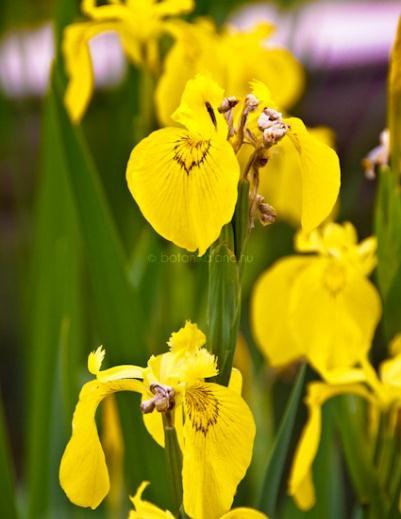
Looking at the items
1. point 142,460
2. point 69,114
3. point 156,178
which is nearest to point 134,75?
point 69,114

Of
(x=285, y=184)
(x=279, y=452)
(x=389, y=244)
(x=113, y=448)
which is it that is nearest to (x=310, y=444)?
(x=279, y=452)

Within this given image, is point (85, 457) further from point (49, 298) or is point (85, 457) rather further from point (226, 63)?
point (226, 63)

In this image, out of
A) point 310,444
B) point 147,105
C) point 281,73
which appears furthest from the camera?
point 281,73

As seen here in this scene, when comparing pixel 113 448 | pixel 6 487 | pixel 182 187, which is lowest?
pixel 113 448

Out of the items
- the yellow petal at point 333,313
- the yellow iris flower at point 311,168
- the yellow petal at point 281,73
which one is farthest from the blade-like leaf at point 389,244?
the yellow petal at point 281,73

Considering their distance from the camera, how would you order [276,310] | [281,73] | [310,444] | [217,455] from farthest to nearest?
[281,73], [276,310], [310,444], [217,455]

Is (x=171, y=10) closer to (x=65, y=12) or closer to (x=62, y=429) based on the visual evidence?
(x=65, y=12)

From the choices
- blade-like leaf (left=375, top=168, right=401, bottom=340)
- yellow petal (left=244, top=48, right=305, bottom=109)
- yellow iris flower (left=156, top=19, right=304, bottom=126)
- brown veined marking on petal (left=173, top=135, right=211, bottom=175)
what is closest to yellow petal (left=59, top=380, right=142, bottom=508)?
brown veined marking on petal (left=173, top=135, right=211, bottom=175)

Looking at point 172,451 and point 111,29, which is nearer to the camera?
point 172,451
